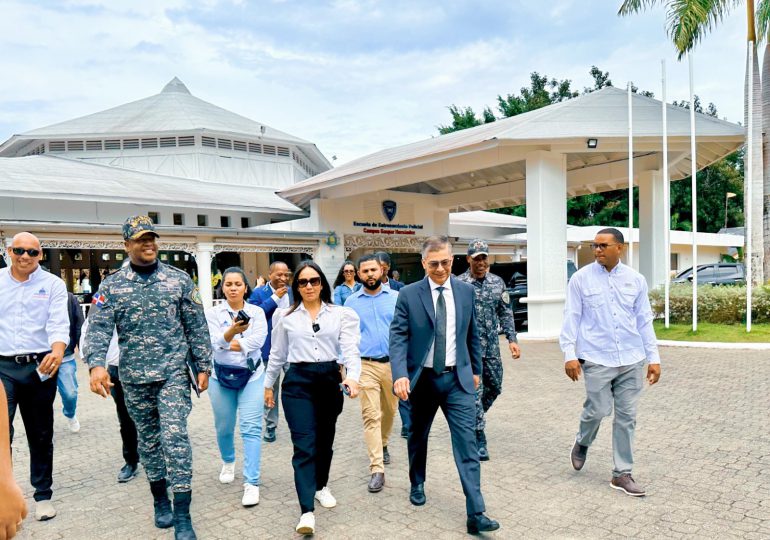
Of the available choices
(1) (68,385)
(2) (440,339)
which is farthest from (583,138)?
(1) (68,385)

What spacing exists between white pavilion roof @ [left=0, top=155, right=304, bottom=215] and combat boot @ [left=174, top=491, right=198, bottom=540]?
15469 millimetres

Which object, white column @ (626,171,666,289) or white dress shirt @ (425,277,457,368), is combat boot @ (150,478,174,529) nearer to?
white dress shirt @ (425,277,457,368)

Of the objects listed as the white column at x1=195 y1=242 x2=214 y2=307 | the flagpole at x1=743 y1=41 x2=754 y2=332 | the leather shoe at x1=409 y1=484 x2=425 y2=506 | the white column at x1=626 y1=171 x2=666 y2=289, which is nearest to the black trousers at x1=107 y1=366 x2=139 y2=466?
the leather shoe at x1=409 y1=484 x2=425 y2=506

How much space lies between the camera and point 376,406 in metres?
4.59

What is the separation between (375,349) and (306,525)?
5.37ft

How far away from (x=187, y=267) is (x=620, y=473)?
20783mm

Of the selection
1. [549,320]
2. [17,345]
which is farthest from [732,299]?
[17,345]

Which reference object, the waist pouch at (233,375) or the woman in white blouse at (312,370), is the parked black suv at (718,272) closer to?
the woman in white blouse at (312,370)

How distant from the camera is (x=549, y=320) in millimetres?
12914

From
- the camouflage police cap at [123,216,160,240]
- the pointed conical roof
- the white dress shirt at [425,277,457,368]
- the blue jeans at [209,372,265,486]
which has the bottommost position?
the blue jeans at [209,372,265,486]

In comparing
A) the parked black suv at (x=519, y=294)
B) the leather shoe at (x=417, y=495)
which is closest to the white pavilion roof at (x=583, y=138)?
the parked black suv at (x=519, y=294)

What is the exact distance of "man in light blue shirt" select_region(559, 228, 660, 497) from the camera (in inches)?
164

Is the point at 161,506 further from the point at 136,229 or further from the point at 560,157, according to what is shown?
the point at 560,157

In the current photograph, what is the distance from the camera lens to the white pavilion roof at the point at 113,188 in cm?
1661
